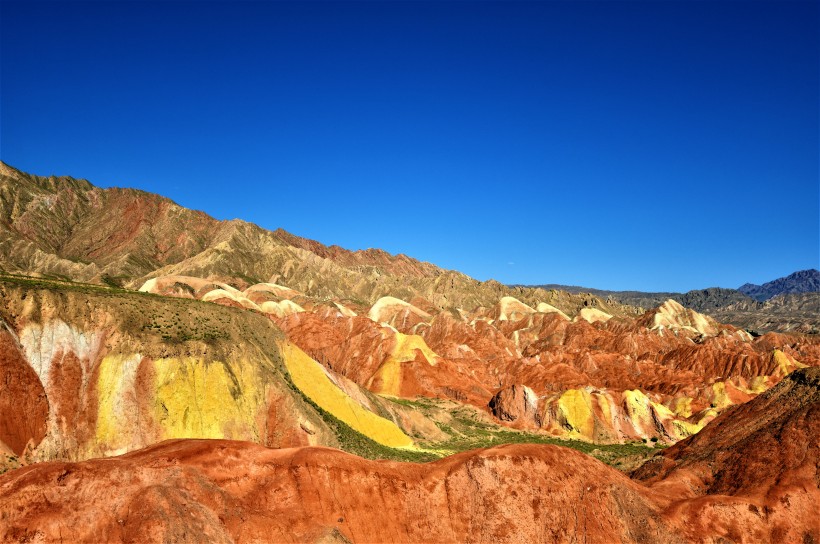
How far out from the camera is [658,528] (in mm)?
27016

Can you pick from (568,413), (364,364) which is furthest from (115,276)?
(568,413)

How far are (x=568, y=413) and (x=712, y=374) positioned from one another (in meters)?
67.3

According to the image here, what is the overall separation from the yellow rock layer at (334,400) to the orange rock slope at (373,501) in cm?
2697

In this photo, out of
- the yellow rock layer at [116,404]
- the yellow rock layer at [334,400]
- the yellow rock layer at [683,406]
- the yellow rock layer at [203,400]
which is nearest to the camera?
the yellow rock layer at [116,404]

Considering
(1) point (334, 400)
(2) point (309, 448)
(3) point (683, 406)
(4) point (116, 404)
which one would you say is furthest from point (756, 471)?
(3) point (683, 406)

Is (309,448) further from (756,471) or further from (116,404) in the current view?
(756,471)

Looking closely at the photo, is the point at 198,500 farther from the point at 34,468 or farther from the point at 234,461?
the point at 34,468

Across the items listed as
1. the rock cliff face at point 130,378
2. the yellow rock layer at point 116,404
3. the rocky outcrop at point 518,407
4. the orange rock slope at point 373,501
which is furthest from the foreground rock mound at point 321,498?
the rocky outcrop at point 518,407

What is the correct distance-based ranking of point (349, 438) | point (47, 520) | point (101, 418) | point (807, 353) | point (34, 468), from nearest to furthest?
point (47, 520), point (34, 468), point (101, 418), point (349, 438), point (807, 353)

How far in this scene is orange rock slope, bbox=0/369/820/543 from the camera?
20.7 m

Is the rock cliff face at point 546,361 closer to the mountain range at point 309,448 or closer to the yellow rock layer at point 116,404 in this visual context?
the mountain range at point 309,448

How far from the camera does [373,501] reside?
25.5 metres

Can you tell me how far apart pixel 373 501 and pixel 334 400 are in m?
29.9

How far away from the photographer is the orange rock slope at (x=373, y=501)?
67.9ft
